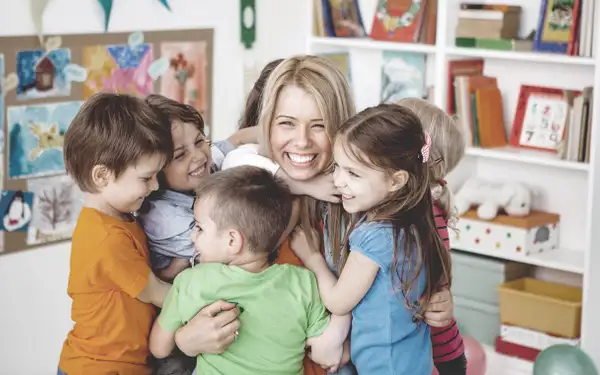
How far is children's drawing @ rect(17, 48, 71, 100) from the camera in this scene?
3547mm

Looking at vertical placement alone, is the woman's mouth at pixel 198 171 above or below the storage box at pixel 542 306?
above

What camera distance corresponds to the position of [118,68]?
12.9ft

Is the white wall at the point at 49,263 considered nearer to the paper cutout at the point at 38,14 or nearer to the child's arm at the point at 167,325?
the paper cutout at the point at 38,14

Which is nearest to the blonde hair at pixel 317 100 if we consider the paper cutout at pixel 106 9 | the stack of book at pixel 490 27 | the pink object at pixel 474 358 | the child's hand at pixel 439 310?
the child's hand at pixel 439 310

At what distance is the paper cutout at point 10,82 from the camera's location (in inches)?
137

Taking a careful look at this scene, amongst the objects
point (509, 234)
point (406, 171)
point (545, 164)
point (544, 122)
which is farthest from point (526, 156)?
point (406, 171)

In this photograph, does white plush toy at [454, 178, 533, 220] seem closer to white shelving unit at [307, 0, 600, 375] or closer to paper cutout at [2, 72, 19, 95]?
white shelving unit at [307, 0, 600, 375]

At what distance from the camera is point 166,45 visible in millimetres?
→ 4137

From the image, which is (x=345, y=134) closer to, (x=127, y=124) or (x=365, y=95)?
(x=127, y=124)

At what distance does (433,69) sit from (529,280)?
1121mm

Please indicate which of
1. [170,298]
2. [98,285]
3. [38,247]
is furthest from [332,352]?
[38,247]

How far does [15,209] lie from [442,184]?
6.19 feet

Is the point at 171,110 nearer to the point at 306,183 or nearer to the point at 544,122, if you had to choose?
the point at 306,183

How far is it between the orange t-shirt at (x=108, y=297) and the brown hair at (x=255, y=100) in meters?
0.54
